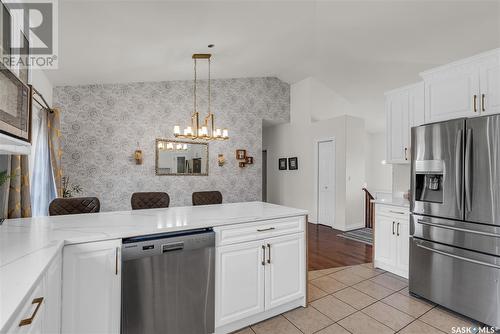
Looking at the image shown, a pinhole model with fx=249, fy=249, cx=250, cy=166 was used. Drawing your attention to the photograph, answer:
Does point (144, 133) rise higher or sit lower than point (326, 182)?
higher

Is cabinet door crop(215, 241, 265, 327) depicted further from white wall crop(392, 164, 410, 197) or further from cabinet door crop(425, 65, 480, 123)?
white wall crop(392, 164, 410, 197)

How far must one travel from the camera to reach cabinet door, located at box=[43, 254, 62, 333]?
1.14 meters

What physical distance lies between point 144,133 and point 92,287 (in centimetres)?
399

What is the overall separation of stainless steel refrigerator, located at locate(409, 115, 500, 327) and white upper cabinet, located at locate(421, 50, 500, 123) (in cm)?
43

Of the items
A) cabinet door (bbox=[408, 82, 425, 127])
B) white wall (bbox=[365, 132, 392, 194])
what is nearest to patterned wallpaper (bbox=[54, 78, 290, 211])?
cabinet door (bbox=[408, 82, 425, 127])

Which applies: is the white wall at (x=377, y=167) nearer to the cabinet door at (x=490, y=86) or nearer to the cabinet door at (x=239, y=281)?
the cabinet door at (x=490, y=86)

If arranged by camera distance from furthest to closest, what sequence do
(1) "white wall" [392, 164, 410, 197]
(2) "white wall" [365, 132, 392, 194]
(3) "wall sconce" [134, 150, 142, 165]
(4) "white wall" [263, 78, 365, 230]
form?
(2) "white wall" [365, 132, 392, 194], (4) "white wall" [263, 78, 365, 230], (3) "wall sconce" [134, 150, 142, 165], (1) "white wall" [392, 164, 410, 197]

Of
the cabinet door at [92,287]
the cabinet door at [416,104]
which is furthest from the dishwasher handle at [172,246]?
the cabinet door at [416,104]

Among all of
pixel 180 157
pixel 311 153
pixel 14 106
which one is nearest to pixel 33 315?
pixel 14 106

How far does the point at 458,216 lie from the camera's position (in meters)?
2.20

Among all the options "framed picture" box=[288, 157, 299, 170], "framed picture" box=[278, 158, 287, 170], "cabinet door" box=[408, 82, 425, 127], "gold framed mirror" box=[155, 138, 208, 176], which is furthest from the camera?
"framed picture" box=[278, 158, 287, 170]

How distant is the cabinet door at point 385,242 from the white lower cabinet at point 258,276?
1.46 m

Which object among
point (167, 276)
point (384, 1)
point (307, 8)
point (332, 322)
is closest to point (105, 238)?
point (167, 276)

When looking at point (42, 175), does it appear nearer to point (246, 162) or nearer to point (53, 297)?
point (53, 297)
